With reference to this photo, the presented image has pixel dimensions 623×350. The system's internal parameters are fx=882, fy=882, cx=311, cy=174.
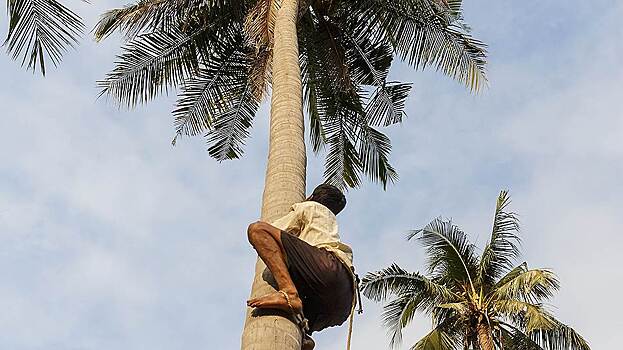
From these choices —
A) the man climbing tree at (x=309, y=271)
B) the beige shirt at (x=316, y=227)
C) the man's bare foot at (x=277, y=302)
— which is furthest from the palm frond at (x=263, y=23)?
the man's bare foot at (x=277, y=302)

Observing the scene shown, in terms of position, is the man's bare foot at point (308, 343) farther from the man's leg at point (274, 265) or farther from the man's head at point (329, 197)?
the man's head at point (329, 197)

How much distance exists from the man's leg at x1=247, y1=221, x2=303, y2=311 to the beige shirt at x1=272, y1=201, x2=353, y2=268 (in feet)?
1.50

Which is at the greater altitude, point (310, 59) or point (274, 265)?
point (310, 59)

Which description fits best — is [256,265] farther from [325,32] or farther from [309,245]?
[325,32]

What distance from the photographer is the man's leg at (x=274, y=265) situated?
15.5 feet

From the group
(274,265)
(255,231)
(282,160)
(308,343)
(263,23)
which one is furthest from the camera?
(263,23)

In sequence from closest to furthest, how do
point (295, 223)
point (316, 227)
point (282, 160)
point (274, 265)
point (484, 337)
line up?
point (274, 265)
point (316, 227)
point (295, 223)
point (282, 160)
point (484, 337)

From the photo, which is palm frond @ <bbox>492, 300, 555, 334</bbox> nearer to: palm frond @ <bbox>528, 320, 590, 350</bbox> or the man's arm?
palm frond @ <bbox>528, 320, 590, 350</bbox>

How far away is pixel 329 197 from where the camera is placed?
228 inches

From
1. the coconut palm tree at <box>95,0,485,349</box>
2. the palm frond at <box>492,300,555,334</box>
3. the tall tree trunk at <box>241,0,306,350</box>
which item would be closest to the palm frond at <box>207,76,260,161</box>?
the coconut palm tree at <box>95,0,485,349</box>

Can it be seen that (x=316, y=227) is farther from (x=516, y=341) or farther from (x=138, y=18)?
(x=516, y=341)

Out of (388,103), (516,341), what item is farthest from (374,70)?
(516,341)

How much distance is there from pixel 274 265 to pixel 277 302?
8.6 inches

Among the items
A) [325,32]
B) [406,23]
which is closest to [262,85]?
[325,32]
